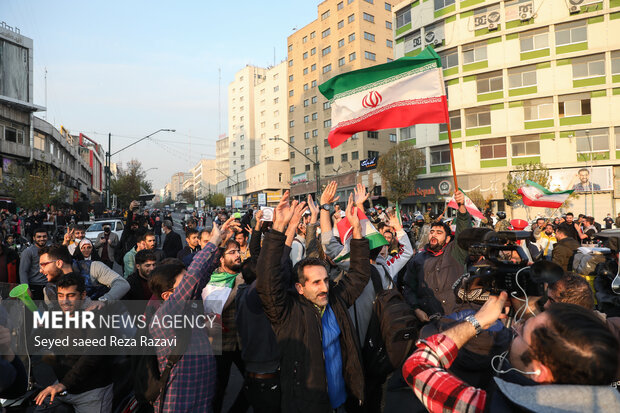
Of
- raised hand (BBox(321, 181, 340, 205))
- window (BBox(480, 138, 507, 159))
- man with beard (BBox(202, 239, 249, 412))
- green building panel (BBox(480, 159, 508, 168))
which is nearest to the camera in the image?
man with beard (BBox(202, 239, 249, 412))

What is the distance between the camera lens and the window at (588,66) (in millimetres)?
28609

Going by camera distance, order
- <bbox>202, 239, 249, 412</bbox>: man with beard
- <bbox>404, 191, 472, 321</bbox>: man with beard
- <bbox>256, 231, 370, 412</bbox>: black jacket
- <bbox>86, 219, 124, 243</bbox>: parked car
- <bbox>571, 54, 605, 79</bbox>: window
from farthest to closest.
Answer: <bbox>571, 54, 605, 79</bbox>: window → <bbox>86, 219, 124, 243</bbox>: parked car → <bbox>404, 191, 472, 321</bbox>: man with beard → <bbox>202, 239, 249, 412</bbox>: man with beard → <bbox>256, 231, 370, 412</bbox>: black jacket

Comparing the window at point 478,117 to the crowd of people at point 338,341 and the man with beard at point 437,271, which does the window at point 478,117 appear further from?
the crowd of people at point 338,341

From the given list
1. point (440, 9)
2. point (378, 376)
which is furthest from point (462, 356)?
point (440, 9)

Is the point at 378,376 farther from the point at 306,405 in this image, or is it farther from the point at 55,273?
the point at 55,273

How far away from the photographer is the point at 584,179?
28500 mm

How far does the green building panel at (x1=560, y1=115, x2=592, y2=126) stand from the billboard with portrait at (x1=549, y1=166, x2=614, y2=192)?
3.45m

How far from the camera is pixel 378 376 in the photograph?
2.90m

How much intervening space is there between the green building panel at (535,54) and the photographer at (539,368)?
35649mm

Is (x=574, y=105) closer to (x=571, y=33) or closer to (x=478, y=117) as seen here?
(x=571, y=33)

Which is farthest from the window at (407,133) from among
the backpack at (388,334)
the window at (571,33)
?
the backpack at (388,334)

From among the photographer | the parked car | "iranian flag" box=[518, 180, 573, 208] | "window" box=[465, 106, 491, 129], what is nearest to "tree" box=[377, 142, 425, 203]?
"window" box=[465, 106, 491, 129]

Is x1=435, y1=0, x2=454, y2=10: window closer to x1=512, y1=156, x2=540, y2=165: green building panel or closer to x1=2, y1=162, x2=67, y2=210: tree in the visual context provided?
x1=512, y1=156, x2=540, y2=165: green building panel

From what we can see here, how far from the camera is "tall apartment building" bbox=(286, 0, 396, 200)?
49312 mm
